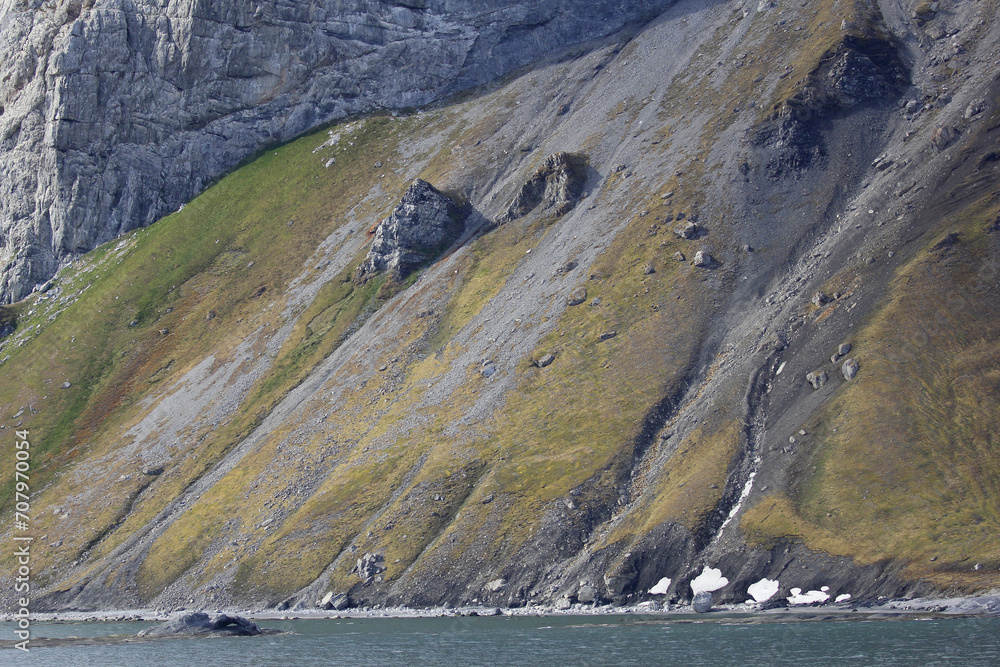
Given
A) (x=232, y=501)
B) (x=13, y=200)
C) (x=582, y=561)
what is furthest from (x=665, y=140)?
(x=13, y=200)

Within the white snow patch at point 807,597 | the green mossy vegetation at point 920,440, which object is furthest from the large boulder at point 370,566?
the white snow patch at point 807,597

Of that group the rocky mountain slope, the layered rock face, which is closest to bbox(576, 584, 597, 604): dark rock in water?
the rocky mountain slope

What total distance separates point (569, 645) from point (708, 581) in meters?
14.6

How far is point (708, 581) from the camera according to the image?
2462 inches

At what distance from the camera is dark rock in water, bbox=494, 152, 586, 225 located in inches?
4235

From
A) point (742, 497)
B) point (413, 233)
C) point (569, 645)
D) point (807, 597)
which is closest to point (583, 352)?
point (742, 497)

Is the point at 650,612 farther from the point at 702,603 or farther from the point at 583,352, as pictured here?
the point at 583,352

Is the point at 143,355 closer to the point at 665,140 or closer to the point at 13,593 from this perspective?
the point at 13,593

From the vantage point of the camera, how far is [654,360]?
266ft

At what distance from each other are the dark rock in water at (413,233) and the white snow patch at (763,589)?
63.6 metres

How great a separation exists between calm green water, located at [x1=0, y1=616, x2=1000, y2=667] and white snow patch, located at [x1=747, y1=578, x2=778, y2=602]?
14.8 ft

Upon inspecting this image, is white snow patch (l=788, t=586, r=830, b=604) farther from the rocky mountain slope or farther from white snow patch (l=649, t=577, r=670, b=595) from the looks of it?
white snow patch (l=649, t=577, r=670, b=595)

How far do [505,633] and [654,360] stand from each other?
32.7m

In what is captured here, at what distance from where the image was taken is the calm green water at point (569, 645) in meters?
45.9
